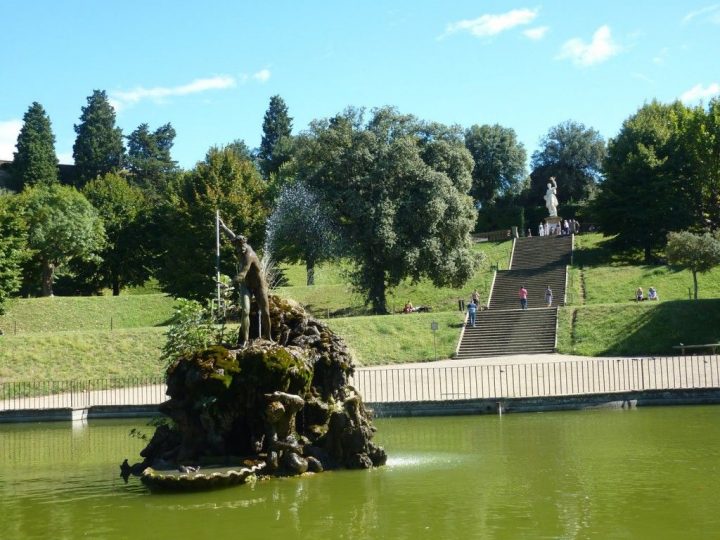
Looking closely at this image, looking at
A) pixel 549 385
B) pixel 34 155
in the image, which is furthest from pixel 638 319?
pixel 34 155

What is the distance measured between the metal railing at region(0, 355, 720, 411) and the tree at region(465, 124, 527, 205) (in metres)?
61.4

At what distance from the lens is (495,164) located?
98.6 meters

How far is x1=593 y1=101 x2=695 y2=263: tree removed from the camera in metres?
65.6

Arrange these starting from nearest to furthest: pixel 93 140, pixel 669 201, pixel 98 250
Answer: pixel 669 201, pixel 98 250, pixel 93 140

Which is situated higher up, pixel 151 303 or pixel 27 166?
pixel 27 166

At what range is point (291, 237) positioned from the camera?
191 ft

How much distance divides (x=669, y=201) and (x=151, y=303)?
38.9 metres

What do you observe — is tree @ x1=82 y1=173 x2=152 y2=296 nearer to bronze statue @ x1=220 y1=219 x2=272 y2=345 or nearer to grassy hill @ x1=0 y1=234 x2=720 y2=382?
grassy hill @ x1=0 y1=234 x2=720 y2=382

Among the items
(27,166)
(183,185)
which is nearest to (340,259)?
(183,185)

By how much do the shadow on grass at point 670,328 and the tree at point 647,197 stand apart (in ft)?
61.6

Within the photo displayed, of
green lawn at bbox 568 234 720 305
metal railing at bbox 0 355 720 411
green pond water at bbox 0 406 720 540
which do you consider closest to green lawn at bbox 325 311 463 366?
metal railing at bbox 0 355 720 411

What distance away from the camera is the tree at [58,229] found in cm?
6956

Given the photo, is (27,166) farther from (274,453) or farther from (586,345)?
(274,453)

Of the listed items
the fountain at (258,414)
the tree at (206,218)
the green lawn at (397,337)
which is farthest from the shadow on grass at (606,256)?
the fountain at (258,414)
